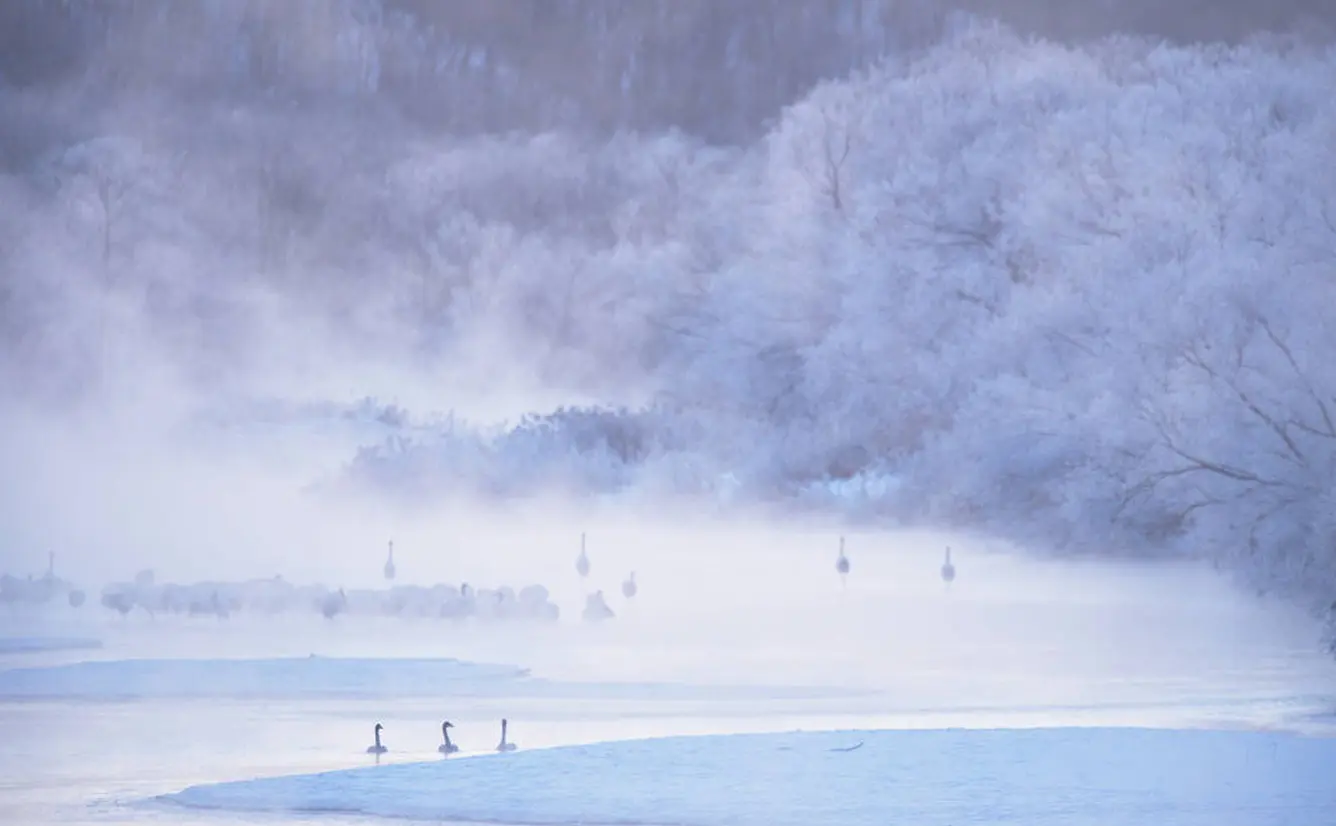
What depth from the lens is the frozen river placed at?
4047 millimetres

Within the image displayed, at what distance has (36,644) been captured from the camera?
4105 mm

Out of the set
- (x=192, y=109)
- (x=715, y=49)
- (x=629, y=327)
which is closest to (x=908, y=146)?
(x=715, y=49)

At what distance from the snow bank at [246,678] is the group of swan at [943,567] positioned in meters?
0.73

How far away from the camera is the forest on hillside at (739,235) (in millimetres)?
4121

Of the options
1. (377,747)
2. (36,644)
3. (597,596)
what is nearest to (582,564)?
(597,596)

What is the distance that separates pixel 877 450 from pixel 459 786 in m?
1.19

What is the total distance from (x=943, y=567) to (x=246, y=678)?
1.55 meters

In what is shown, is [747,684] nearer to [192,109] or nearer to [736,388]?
[736,388]

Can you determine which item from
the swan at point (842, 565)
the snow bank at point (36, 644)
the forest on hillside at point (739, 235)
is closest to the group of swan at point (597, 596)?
the forest on hillside at point (739, 235)

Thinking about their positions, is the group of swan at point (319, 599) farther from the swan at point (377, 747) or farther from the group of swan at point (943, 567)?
the group of swan at point (943, 567)

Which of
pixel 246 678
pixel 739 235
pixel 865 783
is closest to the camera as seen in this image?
pixel 865 783

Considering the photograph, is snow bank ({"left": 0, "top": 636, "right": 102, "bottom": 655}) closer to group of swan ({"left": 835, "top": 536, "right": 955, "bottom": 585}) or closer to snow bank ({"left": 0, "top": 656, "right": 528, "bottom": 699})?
snow bank ({"left": 0, "top": 656, "right": 528, "bottom": 699})

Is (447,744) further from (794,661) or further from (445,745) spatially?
(794,661)

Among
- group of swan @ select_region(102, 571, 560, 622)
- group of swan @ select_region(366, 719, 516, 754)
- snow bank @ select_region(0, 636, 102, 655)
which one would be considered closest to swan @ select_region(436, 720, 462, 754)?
group of swan @ select_region(366, 719, 516, 754)
